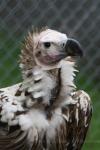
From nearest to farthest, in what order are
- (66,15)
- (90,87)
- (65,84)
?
(65,84), (66,15), (90,87)

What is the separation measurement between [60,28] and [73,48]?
2.33 m

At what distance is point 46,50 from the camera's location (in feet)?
15.0

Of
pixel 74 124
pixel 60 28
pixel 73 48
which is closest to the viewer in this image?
pixel 73 48

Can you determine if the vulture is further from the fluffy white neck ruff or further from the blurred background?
the blurred background

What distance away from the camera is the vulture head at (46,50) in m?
4.52

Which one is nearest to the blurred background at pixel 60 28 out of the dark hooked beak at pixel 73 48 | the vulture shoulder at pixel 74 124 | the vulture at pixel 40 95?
the vulture shoulder at pixel 74 124

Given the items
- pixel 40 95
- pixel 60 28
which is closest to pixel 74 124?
pixel 40 95

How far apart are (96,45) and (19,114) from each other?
254cm

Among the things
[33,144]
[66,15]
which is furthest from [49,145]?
[66,15]

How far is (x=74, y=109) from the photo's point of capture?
186 inches

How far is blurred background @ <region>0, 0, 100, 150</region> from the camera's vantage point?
21.0 ft

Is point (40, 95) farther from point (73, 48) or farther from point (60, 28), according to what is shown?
point (60, 28)

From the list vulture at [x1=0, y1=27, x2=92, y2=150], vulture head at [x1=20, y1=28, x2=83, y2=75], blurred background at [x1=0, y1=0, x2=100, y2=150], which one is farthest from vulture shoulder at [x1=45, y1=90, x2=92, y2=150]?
blurred background at [x1=0, y1=0, x2=100, y2=150]

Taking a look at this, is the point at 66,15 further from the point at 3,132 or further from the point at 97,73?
the point at 3,132
